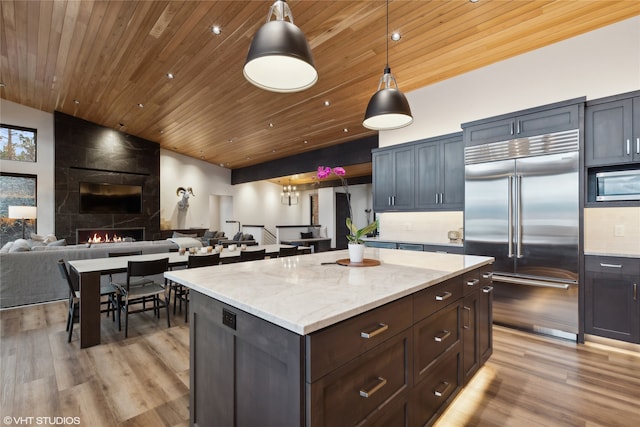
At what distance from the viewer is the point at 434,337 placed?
1644 mm

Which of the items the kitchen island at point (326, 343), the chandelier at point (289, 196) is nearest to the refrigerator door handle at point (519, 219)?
the kitchen island at point (326, 343)

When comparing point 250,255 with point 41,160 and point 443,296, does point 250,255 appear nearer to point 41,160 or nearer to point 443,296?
point 443,296

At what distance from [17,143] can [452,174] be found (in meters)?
9.96

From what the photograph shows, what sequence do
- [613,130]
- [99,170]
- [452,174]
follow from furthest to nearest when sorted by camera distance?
[99,170] → [452,174] → [613,130]

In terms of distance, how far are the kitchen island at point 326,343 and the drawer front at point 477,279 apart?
0.07 feet

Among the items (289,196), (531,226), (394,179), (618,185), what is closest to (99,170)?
(289,196)

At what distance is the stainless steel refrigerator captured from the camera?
2941 millimetres

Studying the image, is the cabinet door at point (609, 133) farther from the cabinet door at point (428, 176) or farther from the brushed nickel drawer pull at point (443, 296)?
the brushed nickel drawer pull at point (443, 296)

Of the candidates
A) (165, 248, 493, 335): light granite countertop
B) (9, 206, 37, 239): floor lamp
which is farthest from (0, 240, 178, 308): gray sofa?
(165, 248, 493, 335): light granite countertop

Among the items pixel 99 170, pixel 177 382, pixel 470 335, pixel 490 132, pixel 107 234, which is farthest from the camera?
pixel 107 234

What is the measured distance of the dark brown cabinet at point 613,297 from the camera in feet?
8.86

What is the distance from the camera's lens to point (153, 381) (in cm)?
229

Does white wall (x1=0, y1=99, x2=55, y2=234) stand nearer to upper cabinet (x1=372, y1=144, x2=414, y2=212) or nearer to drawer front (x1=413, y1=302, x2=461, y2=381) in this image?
upper cabinet (x1=372, y1=144, x2=414, y2=212)

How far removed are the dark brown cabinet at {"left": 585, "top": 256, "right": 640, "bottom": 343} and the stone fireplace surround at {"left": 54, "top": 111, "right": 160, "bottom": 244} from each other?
393 inches
